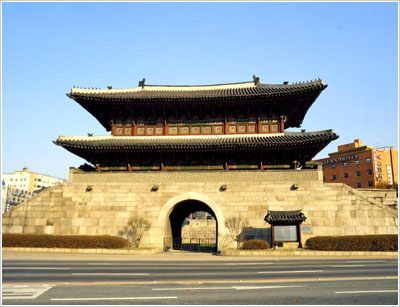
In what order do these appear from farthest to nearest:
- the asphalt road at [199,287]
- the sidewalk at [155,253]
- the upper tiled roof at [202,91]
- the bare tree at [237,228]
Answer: the upper tiled roof at [202,91], the bare tree at [237,228], the sidewalk at [155,253], the asphalt road at [199,287]

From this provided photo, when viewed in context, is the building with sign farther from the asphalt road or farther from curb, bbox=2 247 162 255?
the asphalt road

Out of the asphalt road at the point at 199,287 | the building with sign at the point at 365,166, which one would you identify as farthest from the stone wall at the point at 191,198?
the building with sign at the point at 365,166

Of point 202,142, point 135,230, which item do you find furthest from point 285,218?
point 135,230

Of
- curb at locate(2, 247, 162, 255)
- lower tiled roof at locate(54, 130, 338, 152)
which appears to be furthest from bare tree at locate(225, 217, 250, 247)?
curb at locate(2, 247, 162, 255)

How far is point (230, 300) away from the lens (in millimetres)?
7996

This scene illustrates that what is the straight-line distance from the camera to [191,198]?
25766 mm

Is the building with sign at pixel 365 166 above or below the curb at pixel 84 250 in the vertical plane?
Result: above

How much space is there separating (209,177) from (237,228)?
471cm

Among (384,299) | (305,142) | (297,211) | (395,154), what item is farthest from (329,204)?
(395,154)

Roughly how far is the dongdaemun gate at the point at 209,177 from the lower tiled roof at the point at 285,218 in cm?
7

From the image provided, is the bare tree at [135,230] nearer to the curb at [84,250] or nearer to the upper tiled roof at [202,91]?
the curb at [84,250]

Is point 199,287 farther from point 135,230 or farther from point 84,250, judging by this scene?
point 135,230

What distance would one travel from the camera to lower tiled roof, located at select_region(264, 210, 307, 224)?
2255cm

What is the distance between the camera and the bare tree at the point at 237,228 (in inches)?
951
